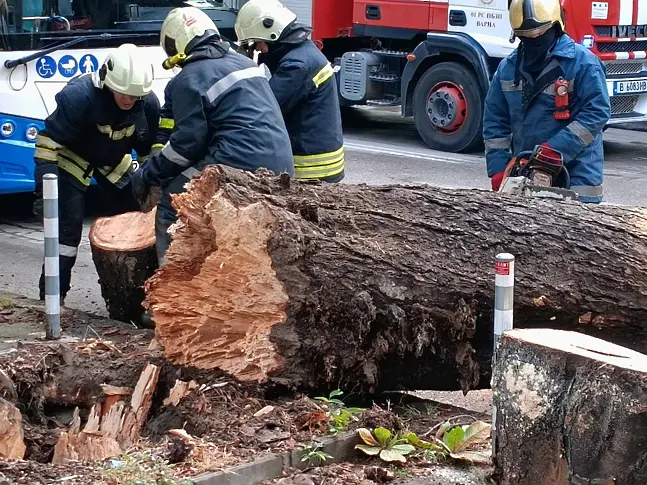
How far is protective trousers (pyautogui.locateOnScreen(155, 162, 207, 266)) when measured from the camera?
17.7 feet

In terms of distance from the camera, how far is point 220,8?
933cm

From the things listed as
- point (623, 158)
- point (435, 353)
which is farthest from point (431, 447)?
point (623, 158)

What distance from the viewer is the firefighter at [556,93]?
538 centimetres

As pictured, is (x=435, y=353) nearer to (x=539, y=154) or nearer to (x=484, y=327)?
(x=484, y=327)

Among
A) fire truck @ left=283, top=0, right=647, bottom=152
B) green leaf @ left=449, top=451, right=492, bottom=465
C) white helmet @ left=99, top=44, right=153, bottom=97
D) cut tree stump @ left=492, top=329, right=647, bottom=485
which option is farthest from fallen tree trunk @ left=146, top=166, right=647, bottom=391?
fire truck @ left=283, top=0, right=647, bottom=152

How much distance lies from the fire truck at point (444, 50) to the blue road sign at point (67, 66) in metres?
5.03

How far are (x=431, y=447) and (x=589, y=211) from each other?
1242 mm

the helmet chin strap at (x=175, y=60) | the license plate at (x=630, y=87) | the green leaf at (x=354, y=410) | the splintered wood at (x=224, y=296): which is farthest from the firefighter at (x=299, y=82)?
the license plate at (x=630, y=87)

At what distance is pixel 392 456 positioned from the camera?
3.71 meters

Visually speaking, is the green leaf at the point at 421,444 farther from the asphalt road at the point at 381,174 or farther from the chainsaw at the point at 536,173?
the asphalt road at the point at 381,174

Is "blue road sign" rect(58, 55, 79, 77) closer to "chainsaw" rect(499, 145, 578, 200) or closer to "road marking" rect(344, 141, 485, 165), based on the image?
"chainsaw" rect(499, 145, 578, 200)

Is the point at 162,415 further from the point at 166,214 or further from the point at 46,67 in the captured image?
the point at 46,67

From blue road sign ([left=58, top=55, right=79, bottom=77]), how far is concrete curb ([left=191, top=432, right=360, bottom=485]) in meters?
5.11

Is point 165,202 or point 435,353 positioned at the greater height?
point 165,202
